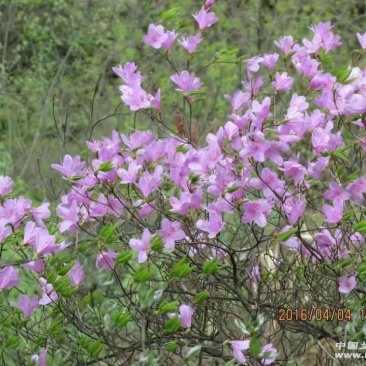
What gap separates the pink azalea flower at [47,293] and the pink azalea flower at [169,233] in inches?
13.1

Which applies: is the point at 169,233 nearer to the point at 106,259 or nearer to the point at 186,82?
the point at 106,259

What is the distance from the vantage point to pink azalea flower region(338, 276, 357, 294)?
2.11 metres

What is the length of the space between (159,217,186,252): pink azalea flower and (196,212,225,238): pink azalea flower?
0.06 m

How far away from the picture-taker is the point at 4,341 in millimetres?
2207

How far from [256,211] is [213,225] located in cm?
12

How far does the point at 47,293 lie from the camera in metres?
2.18

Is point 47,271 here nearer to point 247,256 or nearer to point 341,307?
point 247,256

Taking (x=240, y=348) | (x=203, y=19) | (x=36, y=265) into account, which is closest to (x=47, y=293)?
(x=36, y=265)

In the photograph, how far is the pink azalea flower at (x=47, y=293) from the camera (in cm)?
217

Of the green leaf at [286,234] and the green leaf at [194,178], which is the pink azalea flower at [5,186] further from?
the green leaf at [286,234]

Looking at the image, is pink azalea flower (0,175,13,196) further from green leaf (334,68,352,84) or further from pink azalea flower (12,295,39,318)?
green leaf (334,68,352,84)

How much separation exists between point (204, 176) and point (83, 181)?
0.33m

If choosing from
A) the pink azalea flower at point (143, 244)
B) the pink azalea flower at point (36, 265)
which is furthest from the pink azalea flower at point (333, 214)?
the pink azalea flower at point (36, 265)

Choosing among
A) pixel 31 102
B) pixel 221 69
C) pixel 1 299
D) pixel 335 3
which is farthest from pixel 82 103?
pixel 1 299
